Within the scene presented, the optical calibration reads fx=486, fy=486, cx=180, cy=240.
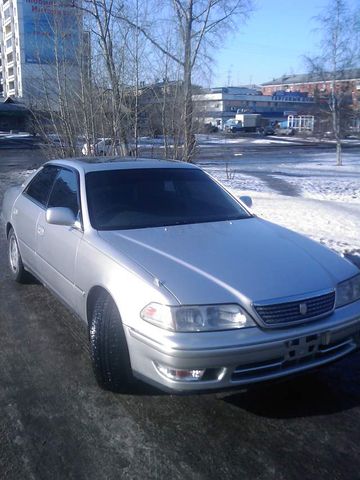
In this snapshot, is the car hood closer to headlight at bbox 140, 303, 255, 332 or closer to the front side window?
headlight at bbox 140, 303, 255, 332

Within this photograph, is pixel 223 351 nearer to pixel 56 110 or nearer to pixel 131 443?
pixel 131 443

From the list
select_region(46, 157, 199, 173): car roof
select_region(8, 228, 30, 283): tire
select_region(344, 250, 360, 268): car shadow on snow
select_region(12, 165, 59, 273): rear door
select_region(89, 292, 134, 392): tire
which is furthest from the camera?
select_region(344, 250, 360, 268): car shadow on snow

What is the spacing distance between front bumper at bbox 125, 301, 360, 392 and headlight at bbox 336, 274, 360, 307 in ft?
0.66

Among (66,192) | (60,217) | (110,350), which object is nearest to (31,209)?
(66,192)

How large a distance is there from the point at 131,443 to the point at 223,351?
2.40 ft

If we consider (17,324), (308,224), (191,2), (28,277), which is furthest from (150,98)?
(17,324)

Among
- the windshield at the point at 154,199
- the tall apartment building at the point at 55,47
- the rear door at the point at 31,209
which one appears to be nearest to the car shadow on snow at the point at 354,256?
the windshield at the point at 154,199

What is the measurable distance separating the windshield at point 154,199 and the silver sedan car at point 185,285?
Answer: 0.5 inches

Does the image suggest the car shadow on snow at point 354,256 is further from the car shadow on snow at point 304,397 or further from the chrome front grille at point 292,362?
the chrome front grille at point 292,362

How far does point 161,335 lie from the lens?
2.76 metres

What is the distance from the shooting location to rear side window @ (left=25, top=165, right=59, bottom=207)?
189 inches

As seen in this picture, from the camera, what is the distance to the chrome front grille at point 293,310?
9.21ft

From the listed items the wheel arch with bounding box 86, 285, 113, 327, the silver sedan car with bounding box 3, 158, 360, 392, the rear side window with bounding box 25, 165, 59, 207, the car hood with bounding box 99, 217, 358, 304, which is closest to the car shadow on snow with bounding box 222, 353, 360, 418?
the silver sedan car with bounding box 3, 158, 360, 392

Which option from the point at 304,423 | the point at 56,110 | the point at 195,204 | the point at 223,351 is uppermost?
the point at 56,110
